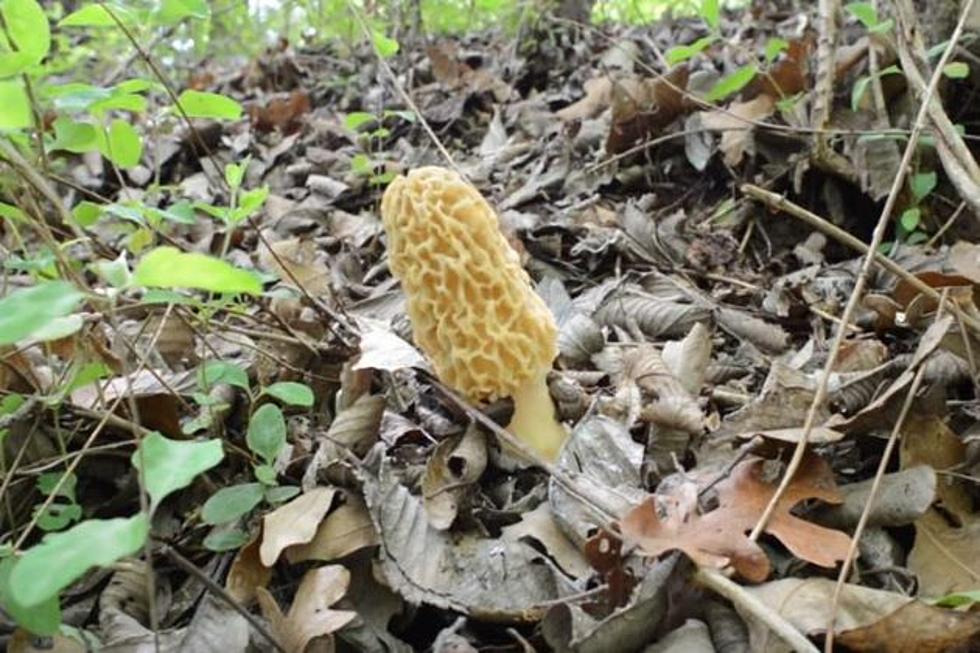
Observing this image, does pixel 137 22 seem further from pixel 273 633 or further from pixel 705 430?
pixel 705 430

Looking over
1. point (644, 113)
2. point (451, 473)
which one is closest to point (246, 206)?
point (451, 473)

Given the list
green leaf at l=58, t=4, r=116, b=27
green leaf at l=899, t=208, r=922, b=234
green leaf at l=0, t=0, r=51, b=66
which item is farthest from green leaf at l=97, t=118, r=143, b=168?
green leaf at l=899, t=208, r=922, b=234

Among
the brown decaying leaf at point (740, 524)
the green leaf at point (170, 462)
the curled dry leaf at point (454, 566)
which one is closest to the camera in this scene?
the green leaf at point (170, 462)

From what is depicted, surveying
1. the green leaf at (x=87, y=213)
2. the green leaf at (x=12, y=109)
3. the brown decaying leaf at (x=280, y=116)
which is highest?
the green leaf at (x=12, y=109)

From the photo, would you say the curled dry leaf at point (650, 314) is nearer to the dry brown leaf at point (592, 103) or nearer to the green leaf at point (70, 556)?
the dry brown leaf at point (592, 103)

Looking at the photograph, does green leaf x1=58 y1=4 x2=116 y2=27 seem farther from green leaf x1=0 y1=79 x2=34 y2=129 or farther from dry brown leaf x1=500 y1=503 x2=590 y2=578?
dry brown leaf x1=500 y1=503 x2=590 y2=578

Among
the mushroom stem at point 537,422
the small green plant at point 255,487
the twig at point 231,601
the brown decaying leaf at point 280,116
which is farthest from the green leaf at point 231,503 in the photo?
the brown decaying leaf at point 280,116
